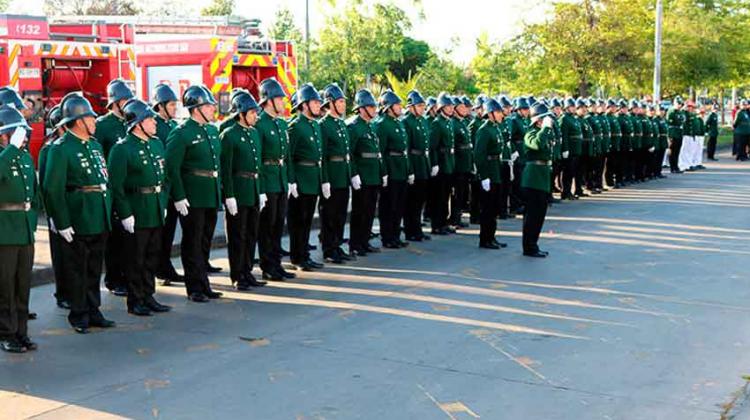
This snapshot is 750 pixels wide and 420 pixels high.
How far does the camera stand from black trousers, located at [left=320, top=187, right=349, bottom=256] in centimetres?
1152

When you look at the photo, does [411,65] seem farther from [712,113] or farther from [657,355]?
[657,355]

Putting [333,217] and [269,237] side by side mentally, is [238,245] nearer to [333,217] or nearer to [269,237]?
[269,237]

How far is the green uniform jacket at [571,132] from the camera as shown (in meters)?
18.2

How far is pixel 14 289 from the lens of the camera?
24.8 feet

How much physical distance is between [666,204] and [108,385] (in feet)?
42.6

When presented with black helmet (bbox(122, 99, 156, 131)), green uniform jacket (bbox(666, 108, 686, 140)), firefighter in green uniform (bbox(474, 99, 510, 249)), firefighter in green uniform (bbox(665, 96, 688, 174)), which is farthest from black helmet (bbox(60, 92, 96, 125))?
green uniform jacket (bbox(666, 108, 686, 140))

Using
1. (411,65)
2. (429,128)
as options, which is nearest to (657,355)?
(429,128)

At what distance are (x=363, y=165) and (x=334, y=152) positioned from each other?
2.17 ft

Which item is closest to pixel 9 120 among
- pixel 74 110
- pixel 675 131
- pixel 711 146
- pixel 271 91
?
pixel 74 110

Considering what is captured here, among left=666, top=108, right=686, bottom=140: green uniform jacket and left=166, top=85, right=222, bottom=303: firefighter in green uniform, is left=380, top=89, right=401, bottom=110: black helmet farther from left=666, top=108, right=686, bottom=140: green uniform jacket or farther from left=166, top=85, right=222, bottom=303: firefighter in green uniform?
left=666, top=108, right=686, bottom=140: green uniform jacket

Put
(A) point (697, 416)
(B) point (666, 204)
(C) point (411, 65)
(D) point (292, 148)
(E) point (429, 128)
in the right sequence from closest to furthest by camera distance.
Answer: (A) point (697, 416), (D) point (292, 148), (E) point (429, 128), (B) point (666, 204), (C) point (411, 65)

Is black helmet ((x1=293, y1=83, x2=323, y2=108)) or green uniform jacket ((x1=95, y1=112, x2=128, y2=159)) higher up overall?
black helmet ((x1=293, y1=83, x2=323, y2=108))

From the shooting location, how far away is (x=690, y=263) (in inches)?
452

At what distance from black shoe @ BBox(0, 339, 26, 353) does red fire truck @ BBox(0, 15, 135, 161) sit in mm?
6965
